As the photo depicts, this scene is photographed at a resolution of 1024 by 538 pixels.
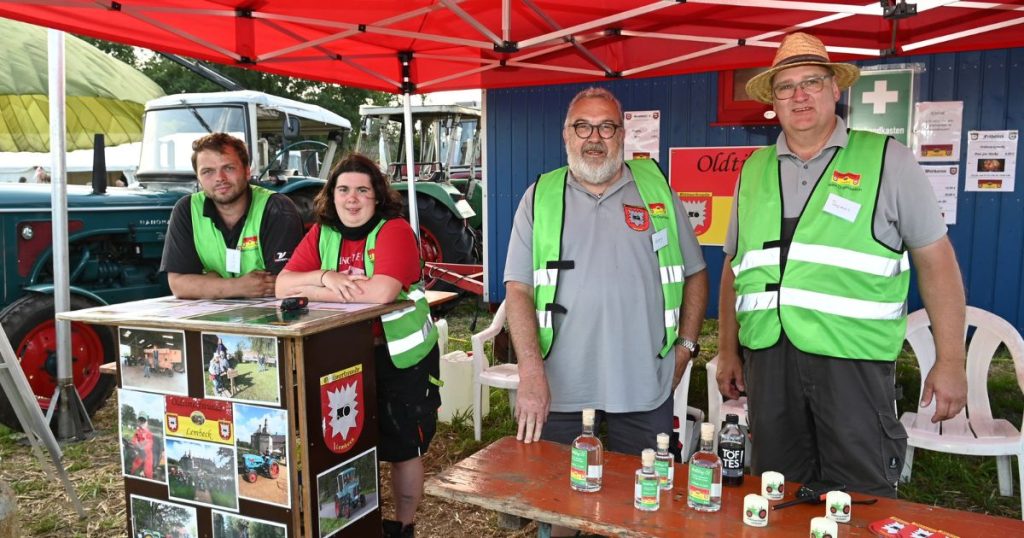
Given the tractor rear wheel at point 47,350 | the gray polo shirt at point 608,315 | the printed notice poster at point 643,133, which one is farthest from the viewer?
the printed notice poster at point 643,133

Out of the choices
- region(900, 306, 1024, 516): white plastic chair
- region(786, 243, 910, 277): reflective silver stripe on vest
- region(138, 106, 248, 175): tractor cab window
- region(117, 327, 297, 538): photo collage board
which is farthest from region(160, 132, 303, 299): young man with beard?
region(138, 106, 248, 175): tractor cab window

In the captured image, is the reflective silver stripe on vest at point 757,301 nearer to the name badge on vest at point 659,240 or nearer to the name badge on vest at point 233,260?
the name badge on vest at point 659,240

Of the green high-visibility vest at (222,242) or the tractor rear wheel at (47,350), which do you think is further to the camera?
the tractor rear wheel at (47,350)

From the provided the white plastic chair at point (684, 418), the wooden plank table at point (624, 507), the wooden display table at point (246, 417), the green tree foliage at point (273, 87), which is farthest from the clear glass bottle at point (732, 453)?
the green tree foliage at point (273, 87)

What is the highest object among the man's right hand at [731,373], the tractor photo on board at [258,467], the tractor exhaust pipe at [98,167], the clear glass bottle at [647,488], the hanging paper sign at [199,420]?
the tractor exhaust pipe at [98,167]

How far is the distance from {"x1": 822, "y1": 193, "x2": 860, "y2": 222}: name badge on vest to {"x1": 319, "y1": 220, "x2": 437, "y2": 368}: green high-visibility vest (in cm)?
156

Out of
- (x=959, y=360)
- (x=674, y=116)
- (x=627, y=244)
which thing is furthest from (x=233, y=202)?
(x=674, y=116)

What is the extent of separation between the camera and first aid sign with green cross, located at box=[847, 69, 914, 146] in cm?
454

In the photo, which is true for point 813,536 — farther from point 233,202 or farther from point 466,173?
point 466,173

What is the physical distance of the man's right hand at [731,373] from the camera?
241cm

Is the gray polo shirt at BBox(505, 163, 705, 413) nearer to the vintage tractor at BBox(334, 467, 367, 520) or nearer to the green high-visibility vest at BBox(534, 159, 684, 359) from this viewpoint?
the green high-visibility vest at BBox(534, 159, 684, 359)

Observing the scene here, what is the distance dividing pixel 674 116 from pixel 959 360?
137 inches

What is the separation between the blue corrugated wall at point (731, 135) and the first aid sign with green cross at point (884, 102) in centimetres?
9

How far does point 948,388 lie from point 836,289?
425 millimetres
